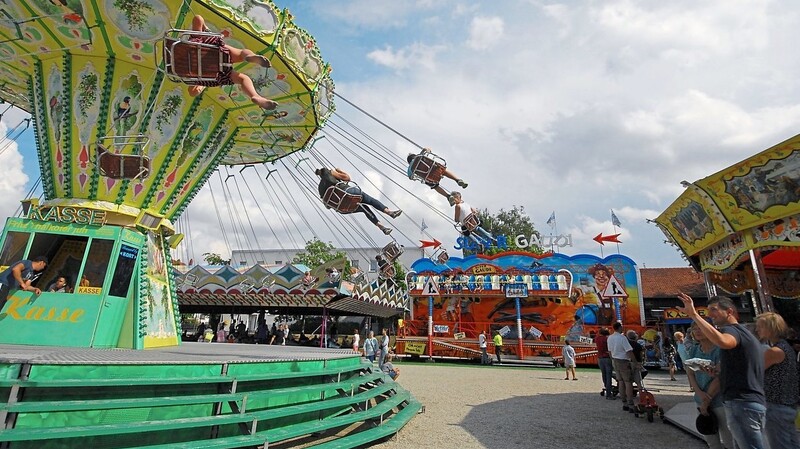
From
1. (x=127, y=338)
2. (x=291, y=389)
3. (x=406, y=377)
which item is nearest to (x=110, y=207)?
(x=127, y=338)

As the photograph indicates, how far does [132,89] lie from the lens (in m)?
8.71

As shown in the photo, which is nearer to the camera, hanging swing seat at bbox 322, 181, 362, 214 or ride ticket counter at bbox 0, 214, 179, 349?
ride ticket counter at bbox 0, 214, 179, 349

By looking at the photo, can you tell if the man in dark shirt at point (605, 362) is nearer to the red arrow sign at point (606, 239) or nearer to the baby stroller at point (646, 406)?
the baby stroller at point (646, 406)

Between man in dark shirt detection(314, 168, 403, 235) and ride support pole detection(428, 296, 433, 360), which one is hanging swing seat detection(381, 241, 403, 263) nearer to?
man in dark shirt detection(314, 168, 403, 235)

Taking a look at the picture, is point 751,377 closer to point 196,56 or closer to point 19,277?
point 196,56

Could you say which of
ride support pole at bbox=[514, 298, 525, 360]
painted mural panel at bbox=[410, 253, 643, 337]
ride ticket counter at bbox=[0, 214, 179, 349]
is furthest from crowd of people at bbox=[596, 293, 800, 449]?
painted mural panel at bbox=[410, 253, 643, 337]

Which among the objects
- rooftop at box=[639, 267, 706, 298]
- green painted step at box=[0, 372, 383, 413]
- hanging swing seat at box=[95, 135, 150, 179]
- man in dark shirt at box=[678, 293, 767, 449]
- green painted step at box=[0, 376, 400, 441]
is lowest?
green painted step at box=[0, 376, 400, 441]

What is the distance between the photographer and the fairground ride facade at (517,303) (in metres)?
21.5

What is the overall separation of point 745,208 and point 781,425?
4.89 meters

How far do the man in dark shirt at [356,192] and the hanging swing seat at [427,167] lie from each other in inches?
52.1

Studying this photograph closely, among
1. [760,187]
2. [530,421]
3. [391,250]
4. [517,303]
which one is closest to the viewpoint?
[760,187]

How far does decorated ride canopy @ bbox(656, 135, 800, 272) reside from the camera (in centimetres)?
627

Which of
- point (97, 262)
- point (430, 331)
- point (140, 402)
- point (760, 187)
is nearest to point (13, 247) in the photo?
point (97, 262)

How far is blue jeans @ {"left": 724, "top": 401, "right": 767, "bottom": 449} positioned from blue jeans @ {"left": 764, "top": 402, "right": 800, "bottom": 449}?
0.30m
